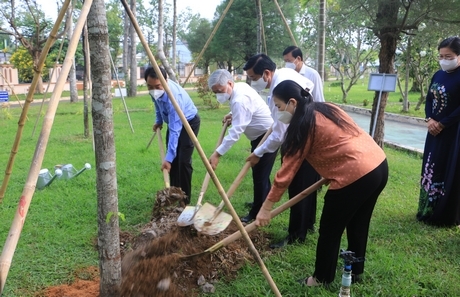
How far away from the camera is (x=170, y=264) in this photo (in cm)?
276

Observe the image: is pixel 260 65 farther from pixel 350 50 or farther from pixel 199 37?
pixel 199 37

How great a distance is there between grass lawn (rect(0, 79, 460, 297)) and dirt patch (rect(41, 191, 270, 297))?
12cm

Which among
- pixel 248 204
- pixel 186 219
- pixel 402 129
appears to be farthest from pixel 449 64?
pixel 402 129

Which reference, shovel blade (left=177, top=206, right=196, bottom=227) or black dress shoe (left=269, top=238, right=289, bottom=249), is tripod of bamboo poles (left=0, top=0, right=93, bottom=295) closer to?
shovel blade (left=177, top=206, right=196, bottom=227)

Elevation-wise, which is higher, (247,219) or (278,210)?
(278,210)

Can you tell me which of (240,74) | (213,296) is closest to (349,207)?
(213,296)

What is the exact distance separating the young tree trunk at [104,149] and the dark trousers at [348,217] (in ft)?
4.26

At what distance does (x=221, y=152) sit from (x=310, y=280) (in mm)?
1348

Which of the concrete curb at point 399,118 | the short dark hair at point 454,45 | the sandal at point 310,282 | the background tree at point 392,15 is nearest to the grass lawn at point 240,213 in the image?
the sandal at point 310,282

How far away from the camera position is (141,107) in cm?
1521

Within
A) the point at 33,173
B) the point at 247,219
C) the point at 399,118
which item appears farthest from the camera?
the point at 399,118

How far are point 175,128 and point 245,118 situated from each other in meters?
0.73

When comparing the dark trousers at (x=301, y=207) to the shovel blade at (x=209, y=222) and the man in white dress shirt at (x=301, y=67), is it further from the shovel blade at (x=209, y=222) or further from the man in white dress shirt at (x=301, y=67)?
the man in white dress shirt at (x=301, y=67)

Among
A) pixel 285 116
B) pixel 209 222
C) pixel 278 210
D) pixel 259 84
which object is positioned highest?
pixel 259 84
